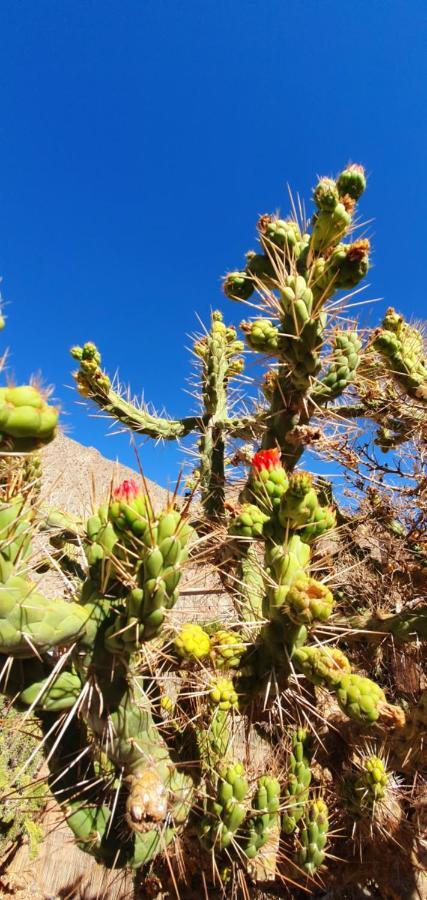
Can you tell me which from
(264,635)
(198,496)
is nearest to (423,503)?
(198,496)

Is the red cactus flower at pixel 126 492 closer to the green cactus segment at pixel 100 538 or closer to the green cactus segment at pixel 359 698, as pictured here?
the green cactus segment at pixel 100 538

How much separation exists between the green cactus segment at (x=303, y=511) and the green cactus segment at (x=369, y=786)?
3.50 ft

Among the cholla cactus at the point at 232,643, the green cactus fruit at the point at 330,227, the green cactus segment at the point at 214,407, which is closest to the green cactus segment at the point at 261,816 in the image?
the cholla cactus at the point at 232,643

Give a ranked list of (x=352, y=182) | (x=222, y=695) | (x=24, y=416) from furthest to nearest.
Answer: (x=352, y=182)
(x=222, y=695)
(x=24, y=416)

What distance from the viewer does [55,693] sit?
141 cm

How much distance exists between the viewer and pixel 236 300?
2.71m

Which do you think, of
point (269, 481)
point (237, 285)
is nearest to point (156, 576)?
point (269, 481)

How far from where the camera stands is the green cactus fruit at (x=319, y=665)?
1612 mm

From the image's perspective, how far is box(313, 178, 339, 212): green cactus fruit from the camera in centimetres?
220

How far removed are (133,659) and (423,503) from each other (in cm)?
233

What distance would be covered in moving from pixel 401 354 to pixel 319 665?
2.05m

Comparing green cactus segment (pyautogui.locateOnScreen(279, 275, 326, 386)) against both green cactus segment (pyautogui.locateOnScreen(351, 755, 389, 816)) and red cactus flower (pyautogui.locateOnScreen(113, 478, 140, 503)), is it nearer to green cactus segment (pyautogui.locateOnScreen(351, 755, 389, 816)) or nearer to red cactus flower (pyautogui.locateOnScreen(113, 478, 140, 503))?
red cactus flower (pyautogui.locateOnScreen(113, 478, 140, 503))

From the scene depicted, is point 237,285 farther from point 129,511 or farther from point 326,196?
point 129,511

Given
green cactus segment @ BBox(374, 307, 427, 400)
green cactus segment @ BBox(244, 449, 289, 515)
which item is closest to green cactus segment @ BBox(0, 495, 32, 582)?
green cactus segment @ BBox(244, 449, 289, 515)
